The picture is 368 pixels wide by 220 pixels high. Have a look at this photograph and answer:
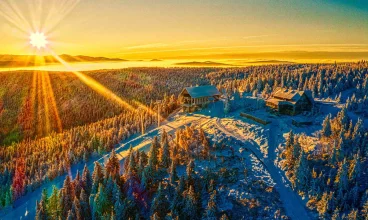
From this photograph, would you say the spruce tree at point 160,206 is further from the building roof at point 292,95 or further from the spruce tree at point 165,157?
the building roof at point 292,95

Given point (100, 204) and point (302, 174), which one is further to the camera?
point (100, 204)

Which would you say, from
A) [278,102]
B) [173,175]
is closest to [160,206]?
[173,175]

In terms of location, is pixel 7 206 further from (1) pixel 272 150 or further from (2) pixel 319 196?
(2) pixel 319 196

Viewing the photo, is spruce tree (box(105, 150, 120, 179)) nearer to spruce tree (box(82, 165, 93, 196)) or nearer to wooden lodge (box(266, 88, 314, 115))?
spruce tree (box(82, 165, 93, 196))

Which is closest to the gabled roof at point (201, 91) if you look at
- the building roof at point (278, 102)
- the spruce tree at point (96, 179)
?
the building roof at point (278, 102)

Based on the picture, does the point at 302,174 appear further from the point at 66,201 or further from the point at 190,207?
the point at 66,201

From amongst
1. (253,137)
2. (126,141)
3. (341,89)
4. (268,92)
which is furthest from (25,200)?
(341,89)
